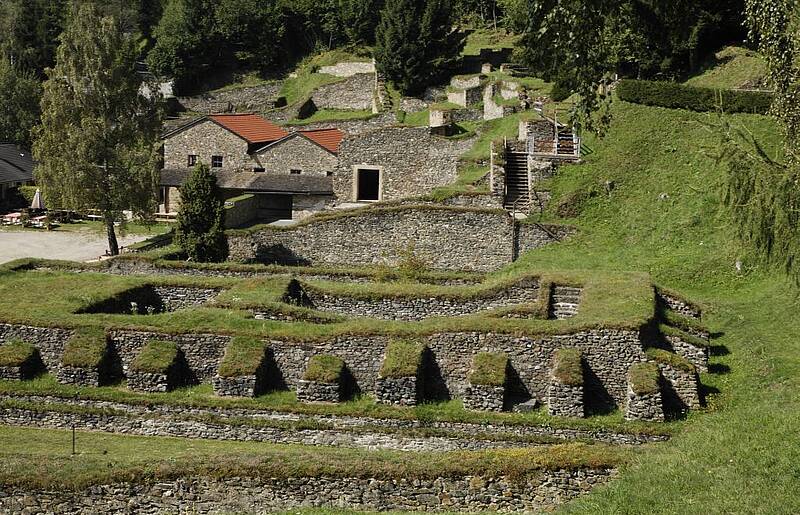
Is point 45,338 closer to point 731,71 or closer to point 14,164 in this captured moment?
point 731,71

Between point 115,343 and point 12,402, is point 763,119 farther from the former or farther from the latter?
point 12,402

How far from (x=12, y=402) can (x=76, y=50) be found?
21.0 metres

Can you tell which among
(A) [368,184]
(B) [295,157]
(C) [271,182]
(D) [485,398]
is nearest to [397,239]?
(A) [368,184]

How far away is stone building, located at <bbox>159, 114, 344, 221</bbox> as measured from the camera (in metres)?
43.6

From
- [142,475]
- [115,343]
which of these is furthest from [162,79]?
[142,475]

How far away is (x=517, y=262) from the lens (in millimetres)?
33594

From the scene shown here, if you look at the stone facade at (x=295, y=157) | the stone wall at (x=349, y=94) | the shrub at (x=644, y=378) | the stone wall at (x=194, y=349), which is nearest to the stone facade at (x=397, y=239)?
the stone facade at (x=295, y=157)

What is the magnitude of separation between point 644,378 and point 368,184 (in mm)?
25465

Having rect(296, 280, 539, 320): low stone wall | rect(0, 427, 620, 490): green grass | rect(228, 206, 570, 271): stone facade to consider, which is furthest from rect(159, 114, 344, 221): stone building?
rect(0, 427, 620, 490): green grass

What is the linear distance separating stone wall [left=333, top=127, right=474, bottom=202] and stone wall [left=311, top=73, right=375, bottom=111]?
22.3m

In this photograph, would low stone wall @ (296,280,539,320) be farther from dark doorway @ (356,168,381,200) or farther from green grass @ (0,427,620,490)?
dark doorway @ (356,168,381,200)

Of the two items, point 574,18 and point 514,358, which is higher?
point 574,18

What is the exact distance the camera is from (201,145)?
164 ft

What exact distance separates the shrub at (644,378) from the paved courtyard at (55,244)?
24.4m
